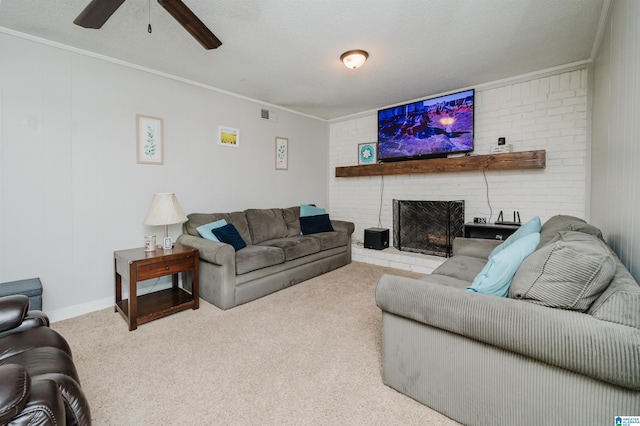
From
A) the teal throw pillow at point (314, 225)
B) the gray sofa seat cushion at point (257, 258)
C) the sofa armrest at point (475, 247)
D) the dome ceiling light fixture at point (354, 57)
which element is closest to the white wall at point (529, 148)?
the sofa armrest at point (475, 247)

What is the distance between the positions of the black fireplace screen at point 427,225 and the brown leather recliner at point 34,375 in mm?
3965

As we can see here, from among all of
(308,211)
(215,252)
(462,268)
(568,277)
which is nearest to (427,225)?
(308,211)

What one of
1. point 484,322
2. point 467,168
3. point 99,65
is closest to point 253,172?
point 99,65

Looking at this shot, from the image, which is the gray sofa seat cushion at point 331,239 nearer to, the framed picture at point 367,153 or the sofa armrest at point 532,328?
the framed picture at point 367,153

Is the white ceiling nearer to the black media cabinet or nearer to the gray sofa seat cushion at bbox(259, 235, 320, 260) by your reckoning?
the black media cabinet

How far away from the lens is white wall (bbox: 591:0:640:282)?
146cm

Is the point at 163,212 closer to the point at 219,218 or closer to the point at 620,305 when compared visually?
the point at 219,218

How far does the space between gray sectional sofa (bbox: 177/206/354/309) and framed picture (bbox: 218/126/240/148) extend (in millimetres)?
947

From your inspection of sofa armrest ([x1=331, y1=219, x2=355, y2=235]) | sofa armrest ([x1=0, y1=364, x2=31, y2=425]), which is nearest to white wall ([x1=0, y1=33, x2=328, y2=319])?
sofa armrest ([x1=331, y1=219, x2=355, y2=235])

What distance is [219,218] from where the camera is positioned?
340 cm

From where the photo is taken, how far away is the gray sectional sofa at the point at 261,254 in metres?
2.75

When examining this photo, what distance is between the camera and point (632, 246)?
1479 mm

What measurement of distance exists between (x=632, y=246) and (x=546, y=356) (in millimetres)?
916

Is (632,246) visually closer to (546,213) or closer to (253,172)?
(546,213)
